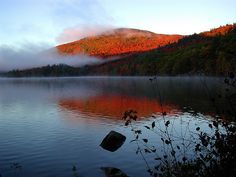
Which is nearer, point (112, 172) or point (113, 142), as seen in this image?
point (112, 172)

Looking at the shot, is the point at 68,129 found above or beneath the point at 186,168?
beneath

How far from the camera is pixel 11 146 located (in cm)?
3569

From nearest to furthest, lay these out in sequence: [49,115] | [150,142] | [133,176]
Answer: [133,176]
[150,142]
[49,115]

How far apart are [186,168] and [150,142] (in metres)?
25.1

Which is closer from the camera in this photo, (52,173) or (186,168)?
(186,168)

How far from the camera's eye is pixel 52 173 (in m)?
26.0

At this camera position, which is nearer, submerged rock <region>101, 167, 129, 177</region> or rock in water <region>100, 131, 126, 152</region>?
submerged rock <region>101, 167, 129, 177</region>

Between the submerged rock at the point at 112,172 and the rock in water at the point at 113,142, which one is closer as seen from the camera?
the submerged rock at the point at 112,172

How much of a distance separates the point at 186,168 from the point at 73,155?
2156 centimetres

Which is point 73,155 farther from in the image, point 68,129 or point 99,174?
point 68,129

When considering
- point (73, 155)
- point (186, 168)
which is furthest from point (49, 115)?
point (186, 168)

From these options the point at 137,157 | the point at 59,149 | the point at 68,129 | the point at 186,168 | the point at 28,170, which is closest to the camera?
the point at 186,168

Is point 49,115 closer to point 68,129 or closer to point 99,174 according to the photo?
point 68,129

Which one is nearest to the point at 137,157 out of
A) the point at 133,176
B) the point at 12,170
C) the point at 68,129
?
the point at 133,176
